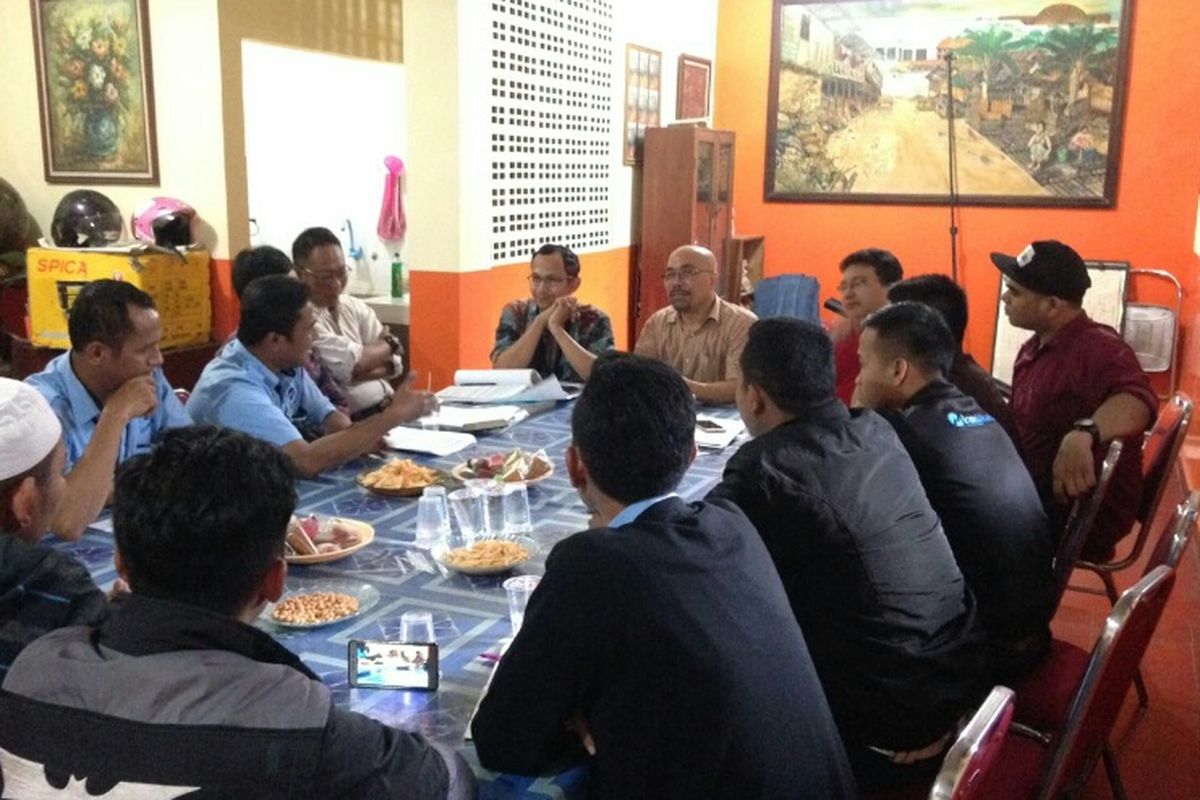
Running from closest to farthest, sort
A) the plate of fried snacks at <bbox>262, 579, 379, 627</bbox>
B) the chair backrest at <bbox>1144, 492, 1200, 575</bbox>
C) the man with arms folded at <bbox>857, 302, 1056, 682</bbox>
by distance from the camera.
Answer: the plate of fried snacks at <bbox>262, 579, 379, 627</bbox> < the chair backrest at <bbox>1144, 492, 1200, 575</bbox> < the man with arms folded at <bbox>857, 302, 1056, 682</bbox>

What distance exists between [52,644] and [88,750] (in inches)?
6.0

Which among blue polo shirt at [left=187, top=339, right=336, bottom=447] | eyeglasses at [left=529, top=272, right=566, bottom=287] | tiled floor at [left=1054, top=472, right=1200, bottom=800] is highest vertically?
eyeglasses at [left=529, top=272, right=566, bottom=287]

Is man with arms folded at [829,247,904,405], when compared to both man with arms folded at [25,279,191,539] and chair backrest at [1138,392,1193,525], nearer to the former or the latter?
chair backrest at [1138,392,1193,525]

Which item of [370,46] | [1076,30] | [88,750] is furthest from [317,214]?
[88,750]

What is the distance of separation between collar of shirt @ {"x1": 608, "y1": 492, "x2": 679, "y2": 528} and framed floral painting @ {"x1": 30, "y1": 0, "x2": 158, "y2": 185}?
453cm

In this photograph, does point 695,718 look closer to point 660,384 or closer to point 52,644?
point 660,384

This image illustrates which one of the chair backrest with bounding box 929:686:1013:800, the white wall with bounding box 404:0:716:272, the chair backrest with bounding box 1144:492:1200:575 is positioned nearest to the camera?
the chair backrest with bounding box 929:686:1013:800

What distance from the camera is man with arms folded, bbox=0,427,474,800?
3.14 feet

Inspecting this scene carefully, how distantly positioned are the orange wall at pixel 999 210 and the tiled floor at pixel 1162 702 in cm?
186

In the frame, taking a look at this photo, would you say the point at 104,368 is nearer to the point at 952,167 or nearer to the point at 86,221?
the point at 86,221

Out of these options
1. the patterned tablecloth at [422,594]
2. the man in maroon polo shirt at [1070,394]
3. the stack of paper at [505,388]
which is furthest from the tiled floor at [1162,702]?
the stack of paper at [505,388]

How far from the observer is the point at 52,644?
41.7 inches

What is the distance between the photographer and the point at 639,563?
1.30 m

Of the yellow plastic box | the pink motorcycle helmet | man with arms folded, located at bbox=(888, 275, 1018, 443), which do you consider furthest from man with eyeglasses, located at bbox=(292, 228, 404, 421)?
man with arms folded, located at bbox=(888, 275, 1018, 443)
